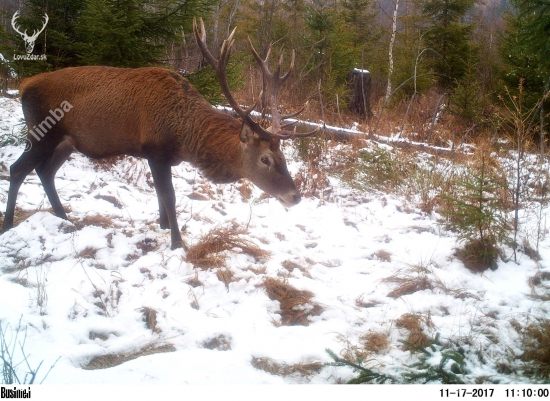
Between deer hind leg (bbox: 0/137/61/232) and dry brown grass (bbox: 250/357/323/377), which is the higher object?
deer hind leg (bbox: 0/137/61/232)

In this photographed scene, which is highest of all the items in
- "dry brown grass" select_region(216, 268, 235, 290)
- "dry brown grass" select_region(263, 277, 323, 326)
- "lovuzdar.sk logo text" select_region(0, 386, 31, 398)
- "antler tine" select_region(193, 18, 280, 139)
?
"antler tine" select_region(193, 18, 280, 139)

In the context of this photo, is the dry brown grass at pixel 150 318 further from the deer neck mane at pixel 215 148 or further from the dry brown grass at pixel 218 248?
the deer neck mane at pixel 215 148

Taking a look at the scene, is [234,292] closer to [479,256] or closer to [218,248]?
[218,248]

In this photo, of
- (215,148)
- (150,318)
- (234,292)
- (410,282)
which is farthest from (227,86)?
(410,282)

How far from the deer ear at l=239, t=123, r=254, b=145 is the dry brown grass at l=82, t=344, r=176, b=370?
88.0 inches

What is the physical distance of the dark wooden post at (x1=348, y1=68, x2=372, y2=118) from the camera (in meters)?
11.1

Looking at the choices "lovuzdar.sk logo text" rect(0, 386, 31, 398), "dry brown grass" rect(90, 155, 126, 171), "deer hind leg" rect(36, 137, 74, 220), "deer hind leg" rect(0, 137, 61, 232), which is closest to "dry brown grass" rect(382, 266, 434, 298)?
"lovuzdar.sk logo text" rect(0, 386, 31, 398)

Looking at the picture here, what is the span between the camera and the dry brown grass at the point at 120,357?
2645 mm

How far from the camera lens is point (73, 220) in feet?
15.5

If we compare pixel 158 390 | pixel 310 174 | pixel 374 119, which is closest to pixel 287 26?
pixel 374 119

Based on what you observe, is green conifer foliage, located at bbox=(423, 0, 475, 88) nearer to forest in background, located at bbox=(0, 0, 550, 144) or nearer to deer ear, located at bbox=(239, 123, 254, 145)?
forest in background, located at bbox=(0, 0, 550, 144)

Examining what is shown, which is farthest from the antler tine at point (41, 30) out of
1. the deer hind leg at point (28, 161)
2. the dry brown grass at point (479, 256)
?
the dry brown grass at point (479, 256)

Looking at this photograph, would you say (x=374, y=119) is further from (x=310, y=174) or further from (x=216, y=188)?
(x=216, y=188)

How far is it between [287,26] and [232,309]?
46.6 ft
